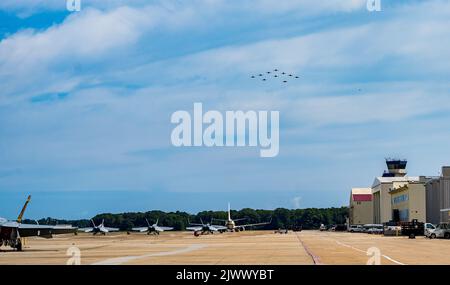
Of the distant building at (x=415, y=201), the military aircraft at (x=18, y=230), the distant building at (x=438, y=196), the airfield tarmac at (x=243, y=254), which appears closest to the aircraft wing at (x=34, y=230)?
the military aircraft at (x=18, y=230)

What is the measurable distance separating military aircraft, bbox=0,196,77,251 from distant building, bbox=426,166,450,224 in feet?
306

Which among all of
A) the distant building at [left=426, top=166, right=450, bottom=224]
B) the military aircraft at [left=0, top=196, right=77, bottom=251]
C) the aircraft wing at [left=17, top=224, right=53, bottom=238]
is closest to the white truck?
the distant building at [left=426, top=166, right=450, bottom=224]

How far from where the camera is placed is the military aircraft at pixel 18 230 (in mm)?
65062

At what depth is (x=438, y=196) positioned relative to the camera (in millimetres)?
155750

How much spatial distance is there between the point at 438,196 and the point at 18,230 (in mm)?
109105

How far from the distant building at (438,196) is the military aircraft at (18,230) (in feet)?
306

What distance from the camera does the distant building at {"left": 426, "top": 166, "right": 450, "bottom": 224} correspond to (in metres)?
151

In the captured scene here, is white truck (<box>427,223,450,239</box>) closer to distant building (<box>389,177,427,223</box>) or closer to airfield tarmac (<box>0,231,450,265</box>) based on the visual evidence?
airfield tarmac (<box>0,231,450,265</box>)

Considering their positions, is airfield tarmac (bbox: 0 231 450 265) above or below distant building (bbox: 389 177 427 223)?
below

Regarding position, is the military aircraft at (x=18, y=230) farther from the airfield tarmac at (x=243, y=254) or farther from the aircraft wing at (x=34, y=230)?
the airfield tarmac at (x=243, y=254)
